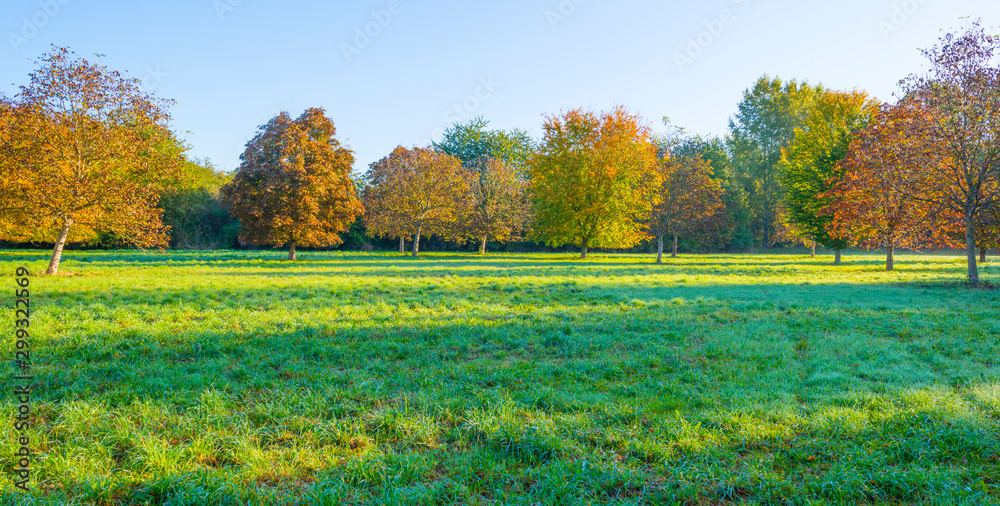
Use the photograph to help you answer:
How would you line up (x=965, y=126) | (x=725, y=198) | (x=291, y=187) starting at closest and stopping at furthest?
(x=965, y=126), (x=291, y=187), (x=725, y=198)

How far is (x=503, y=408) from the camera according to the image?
406 centimetres

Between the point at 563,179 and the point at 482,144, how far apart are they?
29061 mm

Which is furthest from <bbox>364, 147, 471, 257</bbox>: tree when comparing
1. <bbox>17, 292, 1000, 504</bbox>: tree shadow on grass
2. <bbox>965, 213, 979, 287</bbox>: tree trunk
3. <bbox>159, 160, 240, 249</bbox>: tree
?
<bbox>17, 292, 1000, 504</bbox>: tree shadow on grass

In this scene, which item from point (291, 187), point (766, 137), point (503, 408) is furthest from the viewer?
point (766, 137)

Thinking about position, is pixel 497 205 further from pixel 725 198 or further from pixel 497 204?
pixel 725 198

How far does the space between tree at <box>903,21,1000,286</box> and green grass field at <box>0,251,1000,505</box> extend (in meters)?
9.16

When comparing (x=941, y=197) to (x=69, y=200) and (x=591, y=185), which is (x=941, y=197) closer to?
(x=591, y=185)

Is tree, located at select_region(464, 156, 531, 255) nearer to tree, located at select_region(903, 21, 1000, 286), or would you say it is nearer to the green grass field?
tree, located at select_region(903, 21, 1000, 286)

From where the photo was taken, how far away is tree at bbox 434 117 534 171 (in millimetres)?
57094

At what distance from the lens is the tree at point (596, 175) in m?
30.6

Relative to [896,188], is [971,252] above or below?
below

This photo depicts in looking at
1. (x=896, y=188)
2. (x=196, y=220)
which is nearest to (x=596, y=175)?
(x=896, y=188)

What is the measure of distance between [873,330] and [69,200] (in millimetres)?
21365

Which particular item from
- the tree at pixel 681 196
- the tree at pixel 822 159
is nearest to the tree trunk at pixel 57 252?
the tree at pixel 681 196
